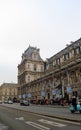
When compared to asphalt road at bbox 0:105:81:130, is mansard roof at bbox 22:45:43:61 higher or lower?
higher

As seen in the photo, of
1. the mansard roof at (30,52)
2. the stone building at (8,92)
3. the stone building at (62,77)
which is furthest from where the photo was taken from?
the stone building at (8,92)

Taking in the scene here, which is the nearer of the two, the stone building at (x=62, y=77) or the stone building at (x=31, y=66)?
the stone building at (x=62, y=77)

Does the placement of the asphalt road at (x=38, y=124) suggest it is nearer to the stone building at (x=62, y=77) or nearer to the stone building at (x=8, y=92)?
the stone building at (x=62, y=77)

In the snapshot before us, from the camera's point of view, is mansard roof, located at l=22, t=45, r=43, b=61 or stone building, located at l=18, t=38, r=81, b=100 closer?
stone building, located at l=18, t=38, r=81, b=100

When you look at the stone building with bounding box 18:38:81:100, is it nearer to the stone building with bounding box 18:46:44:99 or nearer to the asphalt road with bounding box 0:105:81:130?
the stone building with bounding box 18:46:44:99

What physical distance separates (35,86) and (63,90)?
1028 inches

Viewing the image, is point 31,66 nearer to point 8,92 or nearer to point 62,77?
point 62,77

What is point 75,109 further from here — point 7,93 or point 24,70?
point 7,93

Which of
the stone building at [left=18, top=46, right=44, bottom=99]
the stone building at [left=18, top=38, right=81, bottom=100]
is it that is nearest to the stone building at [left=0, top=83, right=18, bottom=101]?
the stone building at [left=18, top=46, right=44, bottom=99]

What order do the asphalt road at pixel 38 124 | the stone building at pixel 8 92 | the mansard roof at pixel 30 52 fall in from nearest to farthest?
the asphalt road at pixel 38 124 → the mansard roof at pixel 30 52 → the stone building at pixel 8 92

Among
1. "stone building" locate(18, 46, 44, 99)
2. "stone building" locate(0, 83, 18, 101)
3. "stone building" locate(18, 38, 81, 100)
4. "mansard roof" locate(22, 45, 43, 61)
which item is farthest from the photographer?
"stone building" locate(0, 83, 18, 101)

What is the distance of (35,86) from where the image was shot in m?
83.0

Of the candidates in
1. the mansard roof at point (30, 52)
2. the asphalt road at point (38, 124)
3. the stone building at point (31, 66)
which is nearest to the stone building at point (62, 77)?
the stone building at point (31, 66)

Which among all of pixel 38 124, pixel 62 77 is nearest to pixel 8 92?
pixel 62 77
